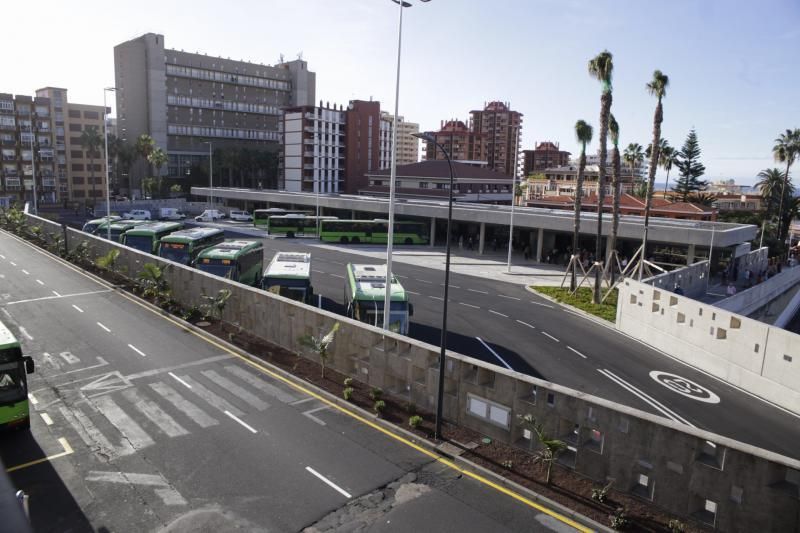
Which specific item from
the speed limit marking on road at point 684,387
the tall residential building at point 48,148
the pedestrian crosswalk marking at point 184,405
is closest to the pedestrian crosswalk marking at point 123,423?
the pedestrian crosswalk marking at point 184,405

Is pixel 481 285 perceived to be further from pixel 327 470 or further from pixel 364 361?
pixel 327 470

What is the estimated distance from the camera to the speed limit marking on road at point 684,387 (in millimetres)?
23891

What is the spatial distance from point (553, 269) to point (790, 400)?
33.0m

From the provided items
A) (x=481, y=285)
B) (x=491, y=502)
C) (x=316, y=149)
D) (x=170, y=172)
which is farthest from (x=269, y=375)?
(x=170, y=172)

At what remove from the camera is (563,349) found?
1136 inches

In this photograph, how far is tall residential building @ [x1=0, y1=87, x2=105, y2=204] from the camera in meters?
104

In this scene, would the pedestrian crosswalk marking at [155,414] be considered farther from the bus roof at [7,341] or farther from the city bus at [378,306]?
the city bus at [378,306]

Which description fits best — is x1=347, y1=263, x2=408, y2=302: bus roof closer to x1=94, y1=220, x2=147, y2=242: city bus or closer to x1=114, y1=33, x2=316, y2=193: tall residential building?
x1=94, y1=220, x2=147, y2=242: city bus

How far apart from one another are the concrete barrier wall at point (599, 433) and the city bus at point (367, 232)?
4566 centimetres

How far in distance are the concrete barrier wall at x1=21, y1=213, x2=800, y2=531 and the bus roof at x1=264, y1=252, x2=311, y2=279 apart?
22.0 ft

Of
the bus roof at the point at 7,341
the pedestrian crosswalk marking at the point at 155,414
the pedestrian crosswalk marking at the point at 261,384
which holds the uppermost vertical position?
the bus roof at the point at 7,341

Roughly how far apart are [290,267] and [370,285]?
614 cm

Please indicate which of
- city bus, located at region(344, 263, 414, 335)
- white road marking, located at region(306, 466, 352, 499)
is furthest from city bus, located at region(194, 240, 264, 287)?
white road marking, located at region(306, 466, 352, 499)

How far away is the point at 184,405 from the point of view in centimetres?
1944
